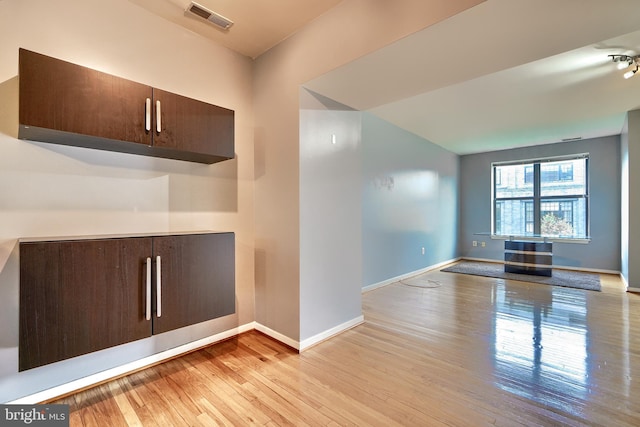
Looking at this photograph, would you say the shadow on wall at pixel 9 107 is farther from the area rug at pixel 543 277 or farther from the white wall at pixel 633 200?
the white wall at pixel 633 200

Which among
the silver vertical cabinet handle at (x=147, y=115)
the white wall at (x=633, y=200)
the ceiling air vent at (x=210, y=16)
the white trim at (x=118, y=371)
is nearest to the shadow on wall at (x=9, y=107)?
the silver vertical cabinet handle at (x=147, y=115)

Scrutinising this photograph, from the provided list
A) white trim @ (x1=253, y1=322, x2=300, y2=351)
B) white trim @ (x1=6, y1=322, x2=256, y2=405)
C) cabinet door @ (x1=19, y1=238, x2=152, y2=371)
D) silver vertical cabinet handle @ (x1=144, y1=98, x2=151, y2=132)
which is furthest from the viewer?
white trim @ (x1=253, y1=322, x2=300, y2=351)

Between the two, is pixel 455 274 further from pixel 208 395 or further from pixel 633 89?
pixel 208 395

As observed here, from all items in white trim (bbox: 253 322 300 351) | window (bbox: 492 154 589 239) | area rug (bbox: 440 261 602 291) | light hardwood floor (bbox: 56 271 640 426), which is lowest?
area rug (bbox: 440 261 602 291)

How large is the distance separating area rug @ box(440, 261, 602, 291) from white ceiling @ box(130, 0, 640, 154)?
2715mm

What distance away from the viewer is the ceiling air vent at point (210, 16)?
2135mm

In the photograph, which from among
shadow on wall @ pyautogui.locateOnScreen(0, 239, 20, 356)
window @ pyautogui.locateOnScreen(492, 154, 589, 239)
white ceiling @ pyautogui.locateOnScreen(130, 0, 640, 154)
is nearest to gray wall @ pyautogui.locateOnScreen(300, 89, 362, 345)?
white ceiling @ pyautogui.locateOnScreen(130, 0, 640, 154)

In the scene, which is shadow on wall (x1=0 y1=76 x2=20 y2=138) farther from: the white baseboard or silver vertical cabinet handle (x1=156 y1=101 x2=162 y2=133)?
the white baseboard

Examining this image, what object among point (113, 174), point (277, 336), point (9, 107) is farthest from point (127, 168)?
point (277, 336)

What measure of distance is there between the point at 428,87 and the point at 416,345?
2.31 meters

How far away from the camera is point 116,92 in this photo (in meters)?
1.77

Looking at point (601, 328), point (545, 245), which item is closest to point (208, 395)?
point (601, 328)

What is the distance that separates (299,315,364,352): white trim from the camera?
8.22 feet

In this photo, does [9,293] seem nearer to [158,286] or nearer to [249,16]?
[158,286]
